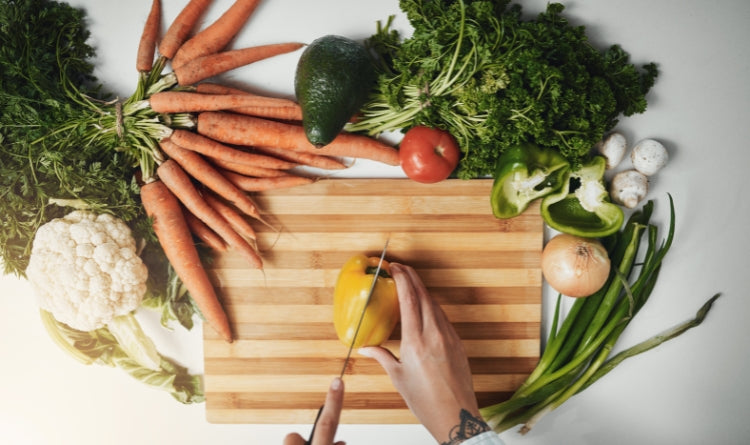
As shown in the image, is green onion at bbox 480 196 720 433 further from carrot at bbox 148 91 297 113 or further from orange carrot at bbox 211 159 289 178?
carrot at bbox 148 91 297 113

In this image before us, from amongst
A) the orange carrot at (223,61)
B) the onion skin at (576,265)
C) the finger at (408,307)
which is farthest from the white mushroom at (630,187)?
the orange carrot at (223,61)

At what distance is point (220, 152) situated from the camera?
51.7 inches

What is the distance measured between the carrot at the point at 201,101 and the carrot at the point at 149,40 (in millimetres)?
94

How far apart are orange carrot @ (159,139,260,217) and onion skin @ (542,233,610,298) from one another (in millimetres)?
825

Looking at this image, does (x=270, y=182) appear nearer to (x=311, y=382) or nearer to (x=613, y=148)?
(x=311, y=382)

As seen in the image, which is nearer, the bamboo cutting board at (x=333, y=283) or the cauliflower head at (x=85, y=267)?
the cauliflower head at (x=85, y=267)

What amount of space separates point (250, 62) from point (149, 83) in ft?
0.91

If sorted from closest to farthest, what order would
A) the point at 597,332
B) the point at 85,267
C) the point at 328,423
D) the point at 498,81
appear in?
the point at 328,423 → the point at 498,81 → the point at 85,267 → the point at 597,332

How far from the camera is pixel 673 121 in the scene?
4.50ft

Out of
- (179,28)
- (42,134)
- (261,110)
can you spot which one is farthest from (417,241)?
(42,134)

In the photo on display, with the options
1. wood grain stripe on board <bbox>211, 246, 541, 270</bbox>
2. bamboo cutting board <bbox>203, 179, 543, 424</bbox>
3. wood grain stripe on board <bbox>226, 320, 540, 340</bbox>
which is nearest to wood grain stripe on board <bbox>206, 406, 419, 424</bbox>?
bamboo cutting board <bbox>203, 179, 543, 424</bbox>

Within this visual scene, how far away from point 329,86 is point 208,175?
1.43 feet

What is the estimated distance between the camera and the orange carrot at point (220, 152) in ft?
4.23

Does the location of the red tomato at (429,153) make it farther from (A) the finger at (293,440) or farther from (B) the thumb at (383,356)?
(A) the finger at (293,440)
